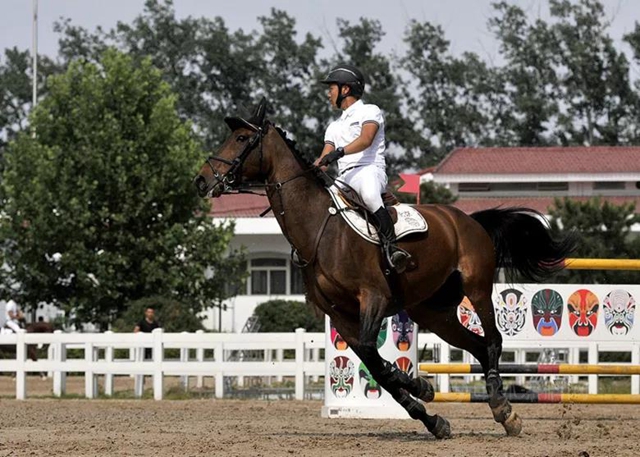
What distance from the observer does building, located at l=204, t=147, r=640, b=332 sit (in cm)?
4731

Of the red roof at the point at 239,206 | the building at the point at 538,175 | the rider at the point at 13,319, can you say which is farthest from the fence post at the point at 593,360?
the building at the point at 538,175

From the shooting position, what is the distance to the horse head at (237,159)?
10.5 metres

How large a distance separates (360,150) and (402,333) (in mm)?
3963

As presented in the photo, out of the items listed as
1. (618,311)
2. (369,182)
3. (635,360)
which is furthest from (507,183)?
(369,182)

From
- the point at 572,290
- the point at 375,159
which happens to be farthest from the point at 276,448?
the point at 572,290

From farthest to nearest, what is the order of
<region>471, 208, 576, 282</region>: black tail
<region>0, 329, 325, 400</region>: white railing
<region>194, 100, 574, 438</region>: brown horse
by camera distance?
<region>0, 329, 325, 400</region>: white railing, <region>471, 208, 576, 282</region>: black tail, <region>194, 100, 574, 438</region>: brown horse

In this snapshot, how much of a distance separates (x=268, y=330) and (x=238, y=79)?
1317 inches

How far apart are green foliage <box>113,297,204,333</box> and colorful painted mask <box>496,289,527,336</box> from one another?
1504 centimetres

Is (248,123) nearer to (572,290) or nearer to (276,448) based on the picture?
(276,448)

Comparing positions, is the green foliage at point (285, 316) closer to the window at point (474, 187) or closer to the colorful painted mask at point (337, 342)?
the window at point (474, 187)

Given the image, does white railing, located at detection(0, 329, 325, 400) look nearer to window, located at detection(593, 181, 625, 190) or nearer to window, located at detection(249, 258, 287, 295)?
window, located at detection(249, 258, 287, 295)

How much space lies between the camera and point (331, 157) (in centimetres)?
1070

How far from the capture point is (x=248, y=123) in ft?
35.3

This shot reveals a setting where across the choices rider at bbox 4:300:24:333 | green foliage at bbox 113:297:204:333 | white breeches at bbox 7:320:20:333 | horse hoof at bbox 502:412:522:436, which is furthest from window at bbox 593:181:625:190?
horse hoof at bbox 502:412:522:436
